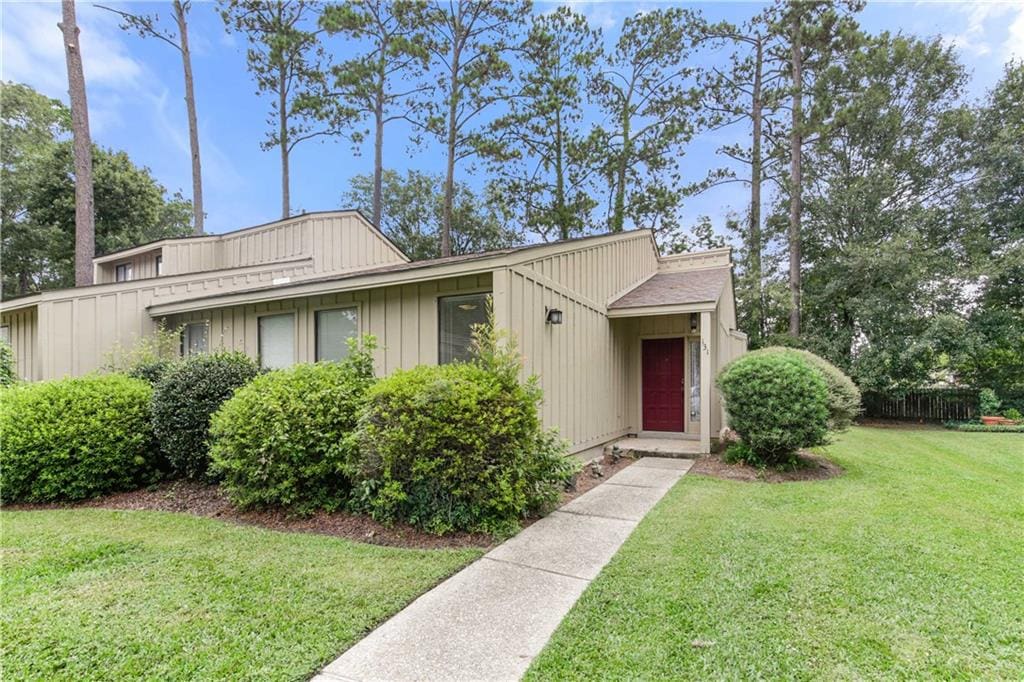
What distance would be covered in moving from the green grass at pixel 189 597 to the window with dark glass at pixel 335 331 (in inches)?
137

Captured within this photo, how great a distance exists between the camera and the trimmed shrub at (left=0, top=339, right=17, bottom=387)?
8336 mm

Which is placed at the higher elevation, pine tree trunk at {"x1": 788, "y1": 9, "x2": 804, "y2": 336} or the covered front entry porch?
pine tree trunk at {"x1": 788, "y1": 9, "x2": 804, "y2": 336}

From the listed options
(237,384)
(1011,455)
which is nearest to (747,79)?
(1011,455)

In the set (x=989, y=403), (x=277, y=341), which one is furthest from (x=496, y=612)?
(x=989, y=403)

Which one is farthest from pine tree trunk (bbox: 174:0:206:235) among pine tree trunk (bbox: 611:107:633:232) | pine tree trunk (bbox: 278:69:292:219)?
pine tree trunk (bbox: 611:107:633:232)

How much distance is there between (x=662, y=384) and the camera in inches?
386

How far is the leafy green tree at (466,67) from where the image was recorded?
1666cm

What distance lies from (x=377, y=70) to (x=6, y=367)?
540 inches

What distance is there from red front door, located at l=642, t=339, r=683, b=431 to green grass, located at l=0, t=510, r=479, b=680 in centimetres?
672

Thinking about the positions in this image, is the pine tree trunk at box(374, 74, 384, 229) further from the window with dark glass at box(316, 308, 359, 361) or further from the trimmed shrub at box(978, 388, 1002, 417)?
the trimmed shrub at box(978, 388, 1002, 417)

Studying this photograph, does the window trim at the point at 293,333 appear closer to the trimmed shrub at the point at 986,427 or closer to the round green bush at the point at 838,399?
the round green bush at the point at 838,399

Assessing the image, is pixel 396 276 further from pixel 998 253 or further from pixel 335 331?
pixel 998 253

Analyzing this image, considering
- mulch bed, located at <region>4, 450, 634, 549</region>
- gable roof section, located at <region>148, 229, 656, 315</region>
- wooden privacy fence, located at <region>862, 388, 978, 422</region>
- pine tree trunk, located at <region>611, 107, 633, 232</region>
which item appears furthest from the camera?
pine tree trunk, located at <region>611, 107, 633, 232</region>

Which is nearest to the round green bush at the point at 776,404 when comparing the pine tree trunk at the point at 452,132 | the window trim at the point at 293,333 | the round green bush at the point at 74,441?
the window trim at the point at 293,333
